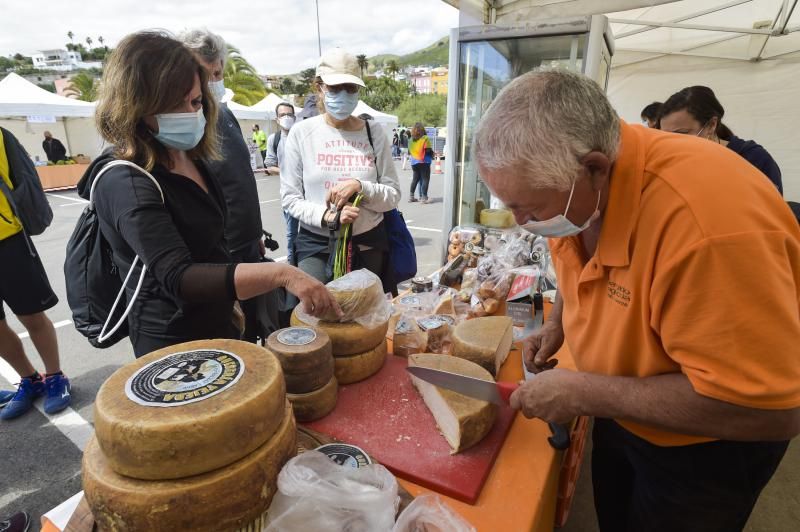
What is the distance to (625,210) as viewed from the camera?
109cm

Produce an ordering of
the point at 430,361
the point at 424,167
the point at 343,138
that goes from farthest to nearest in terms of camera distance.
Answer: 1. the point at 424,167
2. the point at 343,138
3. the point at 430,361

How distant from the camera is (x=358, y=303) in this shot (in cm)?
158

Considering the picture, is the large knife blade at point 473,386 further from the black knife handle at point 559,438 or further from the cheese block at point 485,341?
the cheese block at point 485,341

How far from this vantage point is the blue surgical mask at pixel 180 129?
58.8 inches

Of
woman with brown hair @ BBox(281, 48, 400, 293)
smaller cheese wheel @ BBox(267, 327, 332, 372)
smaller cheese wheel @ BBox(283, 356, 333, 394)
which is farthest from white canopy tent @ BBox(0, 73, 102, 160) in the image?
smaller cheese wheel @ BBox(283, 356, 333, 394)

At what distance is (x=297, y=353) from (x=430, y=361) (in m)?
0.49

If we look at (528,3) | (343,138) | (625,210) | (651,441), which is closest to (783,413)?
(651,441)

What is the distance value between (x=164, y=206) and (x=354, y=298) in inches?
28.0

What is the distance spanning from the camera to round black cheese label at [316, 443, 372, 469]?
45.3 inches

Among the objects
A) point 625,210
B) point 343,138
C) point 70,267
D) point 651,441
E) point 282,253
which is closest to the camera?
point 625,210

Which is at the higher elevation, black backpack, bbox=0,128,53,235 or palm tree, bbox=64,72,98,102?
palm tree, bbox=64,72,98,102

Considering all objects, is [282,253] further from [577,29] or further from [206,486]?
[206,486]

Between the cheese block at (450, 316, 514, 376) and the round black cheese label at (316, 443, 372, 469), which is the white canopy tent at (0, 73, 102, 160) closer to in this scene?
the cheese block at (450, 316, 514, 376)

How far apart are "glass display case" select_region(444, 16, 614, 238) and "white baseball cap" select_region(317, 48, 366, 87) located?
1.20 meters
